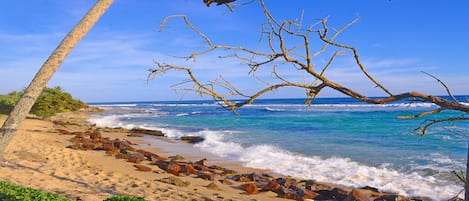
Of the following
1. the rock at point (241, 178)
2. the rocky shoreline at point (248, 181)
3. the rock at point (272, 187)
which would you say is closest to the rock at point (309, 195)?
the rocky shoreline at point (248, 181)

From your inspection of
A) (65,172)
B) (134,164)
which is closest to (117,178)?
(65,172)

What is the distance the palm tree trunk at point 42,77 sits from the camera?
3301 mm

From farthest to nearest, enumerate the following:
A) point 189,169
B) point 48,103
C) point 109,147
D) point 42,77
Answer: point 48,103
point 109,147
point 189,169
point 42,77

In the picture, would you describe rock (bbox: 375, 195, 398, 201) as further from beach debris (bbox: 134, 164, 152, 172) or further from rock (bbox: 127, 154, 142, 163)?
rock (bbox: 127, 154, 142, 163)

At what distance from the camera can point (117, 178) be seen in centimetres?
858

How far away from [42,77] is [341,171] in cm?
933

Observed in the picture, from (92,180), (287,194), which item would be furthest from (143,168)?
(287,194)

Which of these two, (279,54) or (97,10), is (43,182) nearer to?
(97,10)

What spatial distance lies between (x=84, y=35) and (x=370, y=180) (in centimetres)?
856

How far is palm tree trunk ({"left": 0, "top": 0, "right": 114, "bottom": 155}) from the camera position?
3301mm

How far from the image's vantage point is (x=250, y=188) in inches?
343

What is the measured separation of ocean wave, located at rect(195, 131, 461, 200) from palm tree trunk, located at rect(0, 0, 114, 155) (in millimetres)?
7883

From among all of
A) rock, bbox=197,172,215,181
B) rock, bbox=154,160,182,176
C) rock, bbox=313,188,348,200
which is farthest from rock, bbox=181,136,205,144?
rock, bbox=313,188,348,200

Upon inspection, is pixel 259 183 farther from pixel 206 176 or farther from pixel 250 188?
Answer: pixel 206 176
